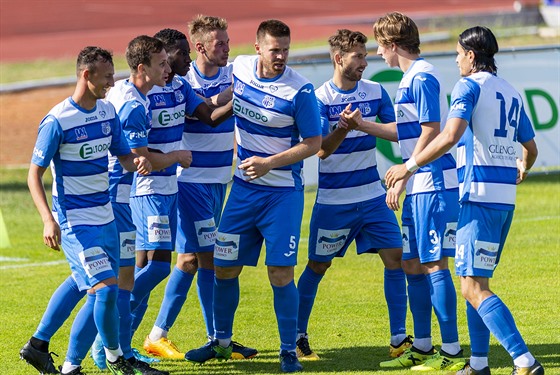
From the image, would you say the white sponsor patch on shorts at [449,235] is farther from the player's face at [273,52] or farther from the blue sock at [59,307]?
the blue sock at [59,307]

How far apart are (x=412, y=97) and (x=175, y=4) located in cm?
3383

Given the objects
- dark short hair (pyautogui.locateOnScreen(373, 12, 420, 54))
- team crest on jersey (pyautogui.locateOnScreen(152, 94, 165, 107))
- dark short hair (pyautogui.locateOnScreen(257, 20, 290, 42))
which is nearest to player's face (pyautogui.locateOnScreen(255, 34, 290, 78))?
dark short hair (pyautogui.locateOnScreen(257, 20, 290, 42))

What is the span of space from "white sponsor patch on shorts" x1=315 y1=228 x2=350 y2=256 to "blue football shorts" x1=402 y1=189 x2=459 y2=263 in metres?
0.75

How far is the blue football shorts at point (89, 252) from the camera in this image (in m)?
6.87

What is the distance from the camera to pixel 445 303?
7.31 meters

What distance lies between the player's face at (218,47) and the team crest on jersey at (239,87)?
0.67 m

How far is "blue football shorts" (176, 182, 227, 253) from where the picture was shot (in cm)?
825

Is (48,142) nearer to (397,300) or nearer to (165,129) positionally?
(165,129)

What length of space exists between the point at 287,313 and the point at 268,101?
1.48 meters

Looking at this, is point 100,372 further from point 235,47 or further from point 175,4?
point 175,4

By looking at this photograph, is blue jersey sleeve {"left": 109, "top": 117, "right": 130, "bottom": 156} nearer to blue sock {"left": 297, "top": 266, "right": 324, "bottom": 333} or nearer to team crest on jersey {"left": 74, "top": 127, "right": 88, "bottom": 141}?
team crest on jersey {"left": 74, "top": 127, "right": 88, "bottom": 141}

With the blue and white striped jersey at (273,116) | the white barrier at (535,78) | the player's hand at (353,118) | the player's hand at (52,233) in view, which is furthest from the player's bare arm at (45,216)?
the white barrier at (535,78)

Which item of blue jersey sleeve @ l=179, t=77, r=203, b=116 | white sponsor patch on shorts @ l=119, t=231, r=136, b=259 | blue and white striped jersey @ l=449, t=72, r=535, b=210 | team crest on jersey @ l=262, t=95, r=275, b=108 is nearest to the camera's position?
blue and white striped jersey @ l=449, t=72, r=535, b=210

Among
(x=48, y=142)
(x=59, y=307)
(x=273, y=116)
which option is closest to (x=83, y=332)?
(x=59, y=307)
